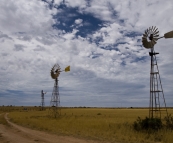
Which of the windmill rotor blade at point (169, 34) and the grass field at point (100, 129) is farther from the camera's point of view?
the windmill rotor blade at point (169, 34)

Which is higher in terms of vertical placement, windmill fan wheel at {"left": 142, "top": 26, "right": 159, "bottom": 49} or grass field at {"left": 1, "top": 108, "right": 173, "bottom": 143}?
windmill fan wheel at {"left": 142, "top": 26, "right": 159, "bottom": 49}

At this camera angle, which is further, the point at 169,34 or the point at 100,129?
the point at 100,129

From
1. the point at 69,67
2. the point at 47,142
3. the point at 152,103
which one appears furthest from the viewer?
the point at 69,67

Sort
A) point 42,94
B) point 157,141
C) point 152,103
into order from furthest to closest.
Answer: point 42,94
point 152,103
point 157,141

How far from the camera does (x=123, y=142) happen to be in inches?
540

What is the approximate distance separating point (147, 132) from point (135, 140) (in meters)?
3.92

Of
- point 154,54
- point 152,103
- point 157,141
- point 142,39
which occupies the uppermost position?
point 142,39

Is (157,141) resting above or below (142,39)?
below

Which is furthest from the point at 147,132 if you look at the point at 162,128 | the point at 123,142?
the point at 123,142

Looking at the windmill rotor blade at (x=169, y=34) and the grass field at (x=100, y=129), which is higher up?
the windmill rotor blade at (x=169, y=34)

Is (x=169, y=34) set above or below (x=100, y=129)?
above

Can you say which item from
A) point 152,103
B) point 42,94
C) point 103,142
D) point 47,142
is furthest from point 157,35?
point 42,94

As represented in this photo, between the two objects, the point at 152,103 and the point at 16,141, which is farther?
the point at 152,103

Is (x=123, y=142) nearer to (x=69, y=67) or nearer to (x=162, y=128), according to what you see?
(x=162, y=128)
